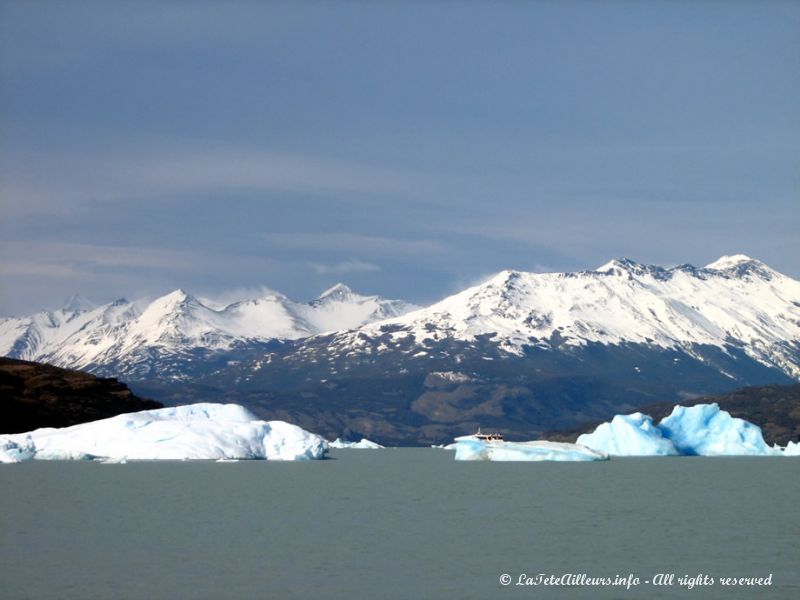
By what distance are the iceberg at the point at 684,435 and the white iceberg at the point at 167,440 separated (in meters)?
61.2

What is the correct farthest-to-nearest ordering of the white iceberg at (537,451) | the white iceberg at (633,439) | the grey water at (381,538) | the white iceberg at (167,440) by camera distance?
the white iceberg at (633,439)
the white iceberg at (537,451)
the white iceberg at (167,440)
the grey water at (381,538)

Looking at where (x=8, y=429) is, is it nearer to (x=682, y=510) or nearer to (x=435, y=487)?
(x=435, y=487)

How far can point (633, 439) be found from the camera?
599 feet

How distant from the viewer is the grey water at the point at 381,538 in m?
38.0

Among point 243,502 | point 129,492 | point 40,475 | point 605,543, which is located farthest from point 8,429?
point 605,543

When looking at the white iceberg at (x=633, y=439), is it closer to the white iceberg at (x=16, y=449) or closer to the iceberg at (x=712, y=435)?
the iceberg at (x=712, y=435)

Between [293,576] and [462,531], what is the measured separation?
1666 cm

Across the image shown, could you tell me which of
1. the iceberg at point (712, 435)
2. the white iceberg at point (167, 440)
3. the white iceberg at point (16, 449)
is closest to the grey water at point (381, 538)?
the white iceberg at point (167, 440)

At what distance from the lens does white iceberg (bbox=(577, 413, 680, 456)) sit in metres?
182

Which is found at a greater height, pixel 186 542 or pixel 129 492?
pixel 186 542

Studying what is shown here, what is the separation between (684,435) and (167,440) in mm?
97800

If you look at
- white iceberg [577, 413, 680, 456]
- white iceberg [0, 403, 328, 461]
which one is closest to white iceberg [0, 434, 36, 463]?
white iceberg [0, 403, 328, 461]

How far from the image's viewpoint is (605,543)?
49875 millimetres

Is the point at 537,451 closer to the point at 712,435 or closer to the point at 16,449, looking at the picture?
the point at 712,435
